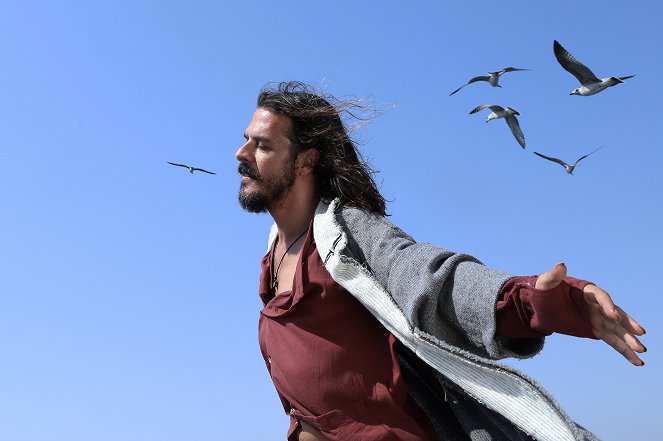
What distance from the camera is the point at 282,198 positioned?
14.6 ft

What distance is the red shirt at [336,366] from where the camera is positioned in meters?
3.72

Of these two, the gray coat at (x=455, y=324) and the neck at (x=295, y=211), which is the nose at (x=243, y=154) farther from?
the gray coat at (x=455, y=324)

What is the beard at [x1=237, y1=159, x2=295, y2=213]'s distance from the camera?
4391mm

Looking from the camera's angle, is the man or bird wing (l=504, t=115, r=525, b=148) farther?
bird wing (l=504, t=115, r=525, b=148)

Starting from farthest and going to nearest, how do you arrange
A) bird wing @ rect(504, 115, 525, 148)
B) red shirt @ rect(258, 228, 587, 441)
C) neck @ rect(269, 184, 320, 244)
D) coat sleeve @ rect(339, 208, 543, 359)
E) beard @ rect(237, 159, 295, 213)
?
bird wing @ rect(504, 115, 525, 148), neck @ rect(269, 184, 320, 244), beard @ rect(237, 159, 295, 213), red shirt @ rect(258, 228, 587, 441), coat sleeve @ rect(339, 208, 543, 359)

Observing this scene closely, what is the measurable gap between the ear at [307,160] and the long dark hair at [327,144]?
0.07ft

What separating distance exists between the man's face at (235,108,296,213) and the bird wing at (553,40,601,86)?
1504mm

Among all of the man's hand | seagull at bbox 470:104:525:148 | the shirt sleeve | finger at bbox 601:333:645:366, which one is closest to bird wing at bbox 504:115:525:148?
seagull at bbox 470:104:525:148

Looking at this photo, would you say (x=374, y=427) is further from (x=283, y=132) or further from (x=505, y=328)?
(x=283, y=132)

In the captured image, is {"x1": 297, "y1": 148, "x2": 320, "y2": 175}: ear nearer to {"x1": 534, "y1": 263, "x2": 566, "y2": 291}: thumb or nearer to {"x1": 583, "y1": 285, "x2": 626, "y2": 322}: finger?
{"x1": 534, "y1": 263, "x2": 566, "y2": 291}: thumb

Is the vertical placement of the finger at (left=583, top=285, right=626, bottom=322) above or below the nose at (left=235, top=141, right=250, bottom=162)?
below

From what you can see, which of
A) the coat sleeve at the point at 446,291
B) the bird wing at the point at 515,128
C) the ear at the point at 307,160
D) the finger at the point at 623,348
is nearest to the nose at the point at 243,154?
the ear at the point at 307,160

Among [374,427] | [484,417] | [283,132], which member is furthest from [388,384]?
[283,132]

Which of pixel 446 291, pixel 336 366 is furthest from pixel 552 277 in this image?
pixel 336 366
